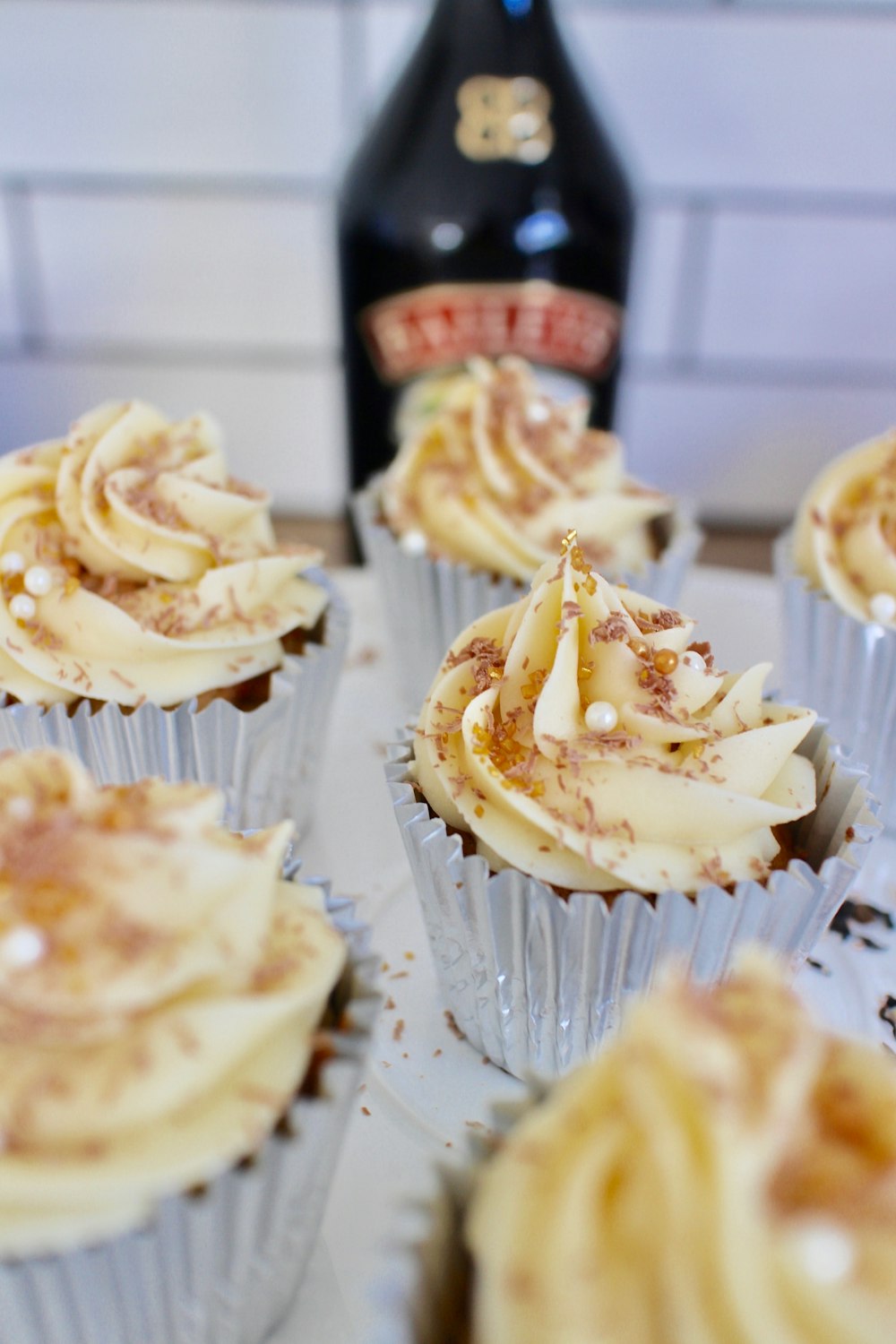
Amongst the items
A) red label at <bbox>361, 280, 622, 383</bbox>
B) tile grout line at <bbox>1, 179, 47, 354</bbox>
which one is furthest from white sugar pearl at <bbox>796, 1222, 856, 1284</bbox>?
tile grout line at <bbox>1, 179, 47, 354</bbox>

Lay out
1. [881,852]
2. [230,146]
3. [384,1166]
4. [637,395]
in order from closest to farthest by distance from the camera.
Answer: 1. [384,1166]
2. [881,852]
3. [230,146]
4. [637,395]

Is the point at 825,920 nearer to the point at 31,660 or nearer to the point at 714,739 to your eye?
the point at 714,739

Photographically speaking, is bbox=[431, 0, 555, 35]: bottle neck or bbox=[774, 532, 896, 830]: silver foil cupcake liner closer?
bbox=[774, 532, 896, 830]: silver foil cupcake liner

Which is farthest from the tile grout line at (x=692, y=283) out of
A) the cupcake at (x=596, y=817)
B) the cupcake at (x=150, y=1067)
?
the cupcake at (x=150, y=1067)

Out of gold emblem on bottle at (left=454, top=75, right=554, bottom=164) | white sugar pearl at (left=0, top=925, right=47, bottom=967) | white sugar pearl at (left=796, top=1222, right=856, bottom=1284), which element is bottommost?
white sugar pearl at (left=796, top=1222, right=856, bottom=1284)

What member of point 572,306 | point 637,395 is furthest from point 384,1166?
point 637,395

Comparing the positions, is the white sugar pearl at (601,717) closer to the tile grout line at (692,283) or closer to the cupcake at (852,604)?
the cupcake at (852,604)

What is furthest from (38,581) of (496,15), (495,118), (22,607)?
(496,15)

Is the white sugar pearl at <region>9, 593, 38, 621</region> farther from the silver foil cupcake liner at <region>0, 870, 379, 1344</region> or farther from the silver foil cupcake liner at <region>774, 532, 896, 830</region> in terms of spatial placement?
the silver foil cupcake liner at <region>774, 532, 896, 830</region>
